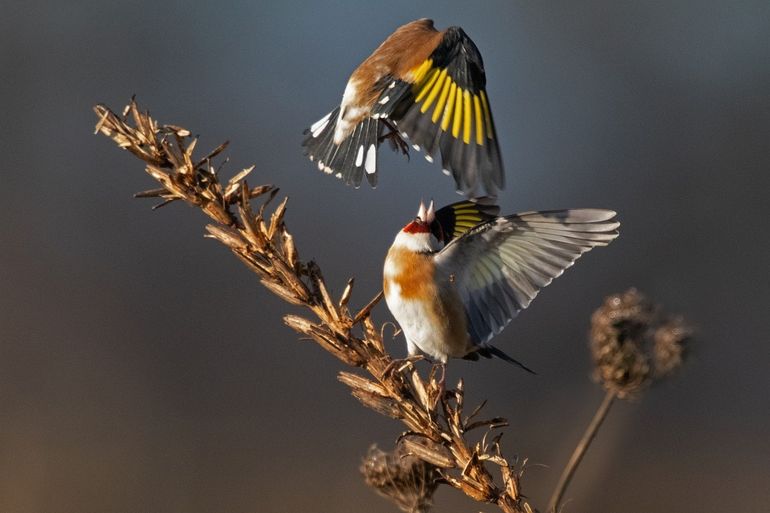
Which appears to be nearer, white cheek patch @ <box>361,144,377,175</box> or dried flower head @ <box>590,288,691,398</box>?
white cheek patch @ <box>361,144,377,175</box>

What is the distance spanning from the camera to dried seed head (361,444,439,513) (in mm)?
1311

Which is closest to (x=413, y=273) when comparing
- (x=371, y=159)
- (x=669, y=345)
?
(x=371, y=159)

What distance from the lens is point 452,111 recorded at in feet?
5.21

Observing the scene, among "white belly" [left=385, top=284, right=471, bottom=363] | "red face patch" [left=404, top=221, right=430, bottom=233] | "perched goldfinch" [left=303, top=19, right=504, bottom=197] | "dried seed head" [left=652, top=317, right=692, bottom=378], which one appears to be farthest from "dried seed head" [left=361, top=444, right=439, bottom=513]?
"dried seed head" [left=652, top=317, right=692, bottom=378]

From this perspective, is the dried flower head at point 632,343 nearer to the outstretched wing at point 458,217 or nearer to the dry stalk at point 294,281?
the outstretched wing at point 458,217

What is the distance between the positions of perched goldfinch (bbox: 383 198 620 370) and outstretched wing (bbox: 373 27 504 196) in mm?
65

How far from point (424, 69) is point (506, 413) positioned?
344cm

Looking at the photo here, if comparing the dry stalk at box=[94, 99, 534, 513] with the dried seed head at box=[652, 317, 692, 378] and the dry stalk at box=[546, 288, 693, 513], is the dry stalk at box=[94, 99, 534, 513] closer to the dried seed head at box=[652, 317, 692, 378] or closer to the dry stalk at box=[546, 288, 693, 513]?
the dry stalk at box=[546, 288, 693, 513]

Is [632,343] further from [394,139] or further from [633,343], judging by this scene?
[394,139]

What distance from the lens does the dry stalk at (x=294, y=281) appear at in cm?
79

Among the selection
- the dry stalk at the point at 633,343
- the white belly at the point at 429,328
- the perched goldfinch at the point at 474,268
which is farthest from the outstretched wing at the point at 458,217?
the dry stalk at the point at 633,343

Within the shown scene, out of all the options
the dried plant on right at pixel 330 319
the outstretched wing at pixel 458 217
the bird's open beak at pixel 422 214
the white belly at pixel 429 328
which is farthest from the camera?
the outstretched wing at pixel 458 217

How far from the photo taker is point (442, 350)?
4.10 feet

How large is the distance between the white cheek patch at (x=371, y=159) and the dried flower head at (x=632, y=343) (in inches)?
22.4
